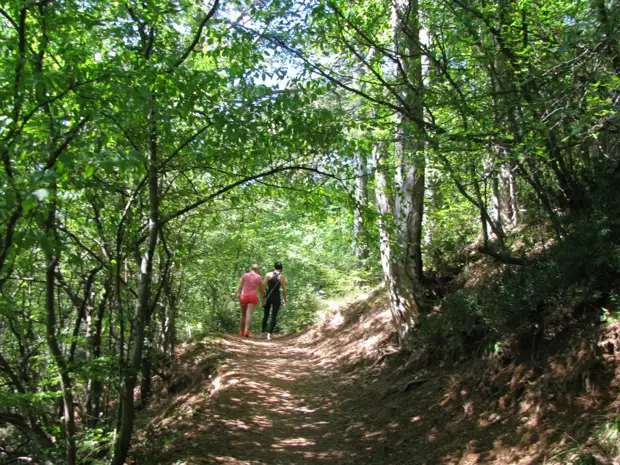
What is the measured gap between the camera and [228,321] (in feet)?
49.8

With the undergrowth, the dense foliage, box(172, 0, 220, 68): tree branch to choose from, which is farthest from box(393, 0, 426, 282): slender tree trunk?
box(172, 0, 220, 68): tree branch

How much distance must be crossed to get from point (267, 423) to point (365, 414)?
1323 millimetres

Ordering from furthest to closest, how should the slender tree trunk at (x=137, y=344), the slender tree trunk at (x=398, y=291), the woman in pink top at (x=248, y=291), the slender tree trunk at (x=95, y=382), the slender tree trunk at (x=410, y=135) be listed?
1. the woman in pink top at (x=248, y=291)
2. the slender tree trunk at (x=398, y=291)
3. the slender tree trunk at (x=95, y=382)
4. the slender tree trunk at (x=410, y=135)
5. the slender tree trunk at (x=137, y=344)

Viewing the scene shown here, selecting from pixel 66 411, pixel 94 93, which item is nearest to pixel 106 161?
pixel 94 93

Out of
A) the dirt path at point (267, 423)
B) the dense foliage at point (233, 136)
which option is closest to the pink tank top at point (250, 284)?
the dirt path at point (267, 423)

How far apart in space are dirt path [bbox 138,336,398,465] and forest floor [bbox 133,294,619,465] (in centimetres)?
2

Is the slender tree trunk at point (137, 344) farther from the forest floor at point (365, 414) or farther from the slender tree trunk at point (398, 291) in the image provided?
the slender tree trunk at point (398, 291)

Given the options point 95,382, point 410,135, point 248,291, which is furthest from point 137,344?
point 248,291

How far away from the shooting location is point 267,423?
6395mm

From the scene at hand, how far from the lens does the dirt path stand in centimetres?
534

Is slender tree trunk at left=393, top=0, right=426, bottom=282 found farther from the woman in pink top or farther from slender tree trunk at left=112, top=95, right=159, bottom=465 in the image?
the woman in pink top

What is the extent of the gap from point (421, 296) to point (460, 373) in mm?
2107

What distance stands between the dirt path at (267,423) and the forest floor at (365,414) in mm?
18

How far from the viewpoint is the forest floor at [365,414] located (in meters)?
4.01
